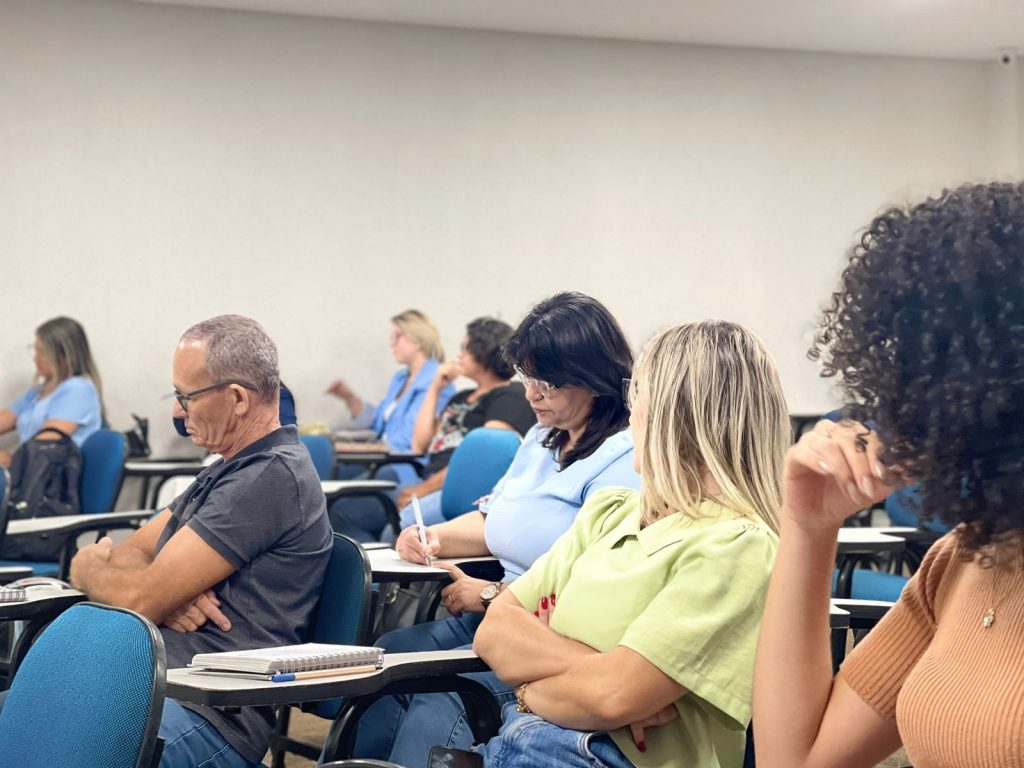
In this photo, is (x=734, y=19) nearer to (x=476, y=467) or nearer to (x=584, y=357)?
(x=476, y=467)

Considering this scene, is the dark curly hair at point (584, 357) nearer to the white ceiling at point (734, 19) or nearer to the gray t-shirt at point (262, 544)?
the gray t-shirt at point (262, 544)

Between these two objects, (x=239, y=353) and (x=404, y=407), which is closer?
(x=239, y=353)

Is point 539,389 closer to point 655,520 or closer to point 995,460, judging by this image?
point 655,520

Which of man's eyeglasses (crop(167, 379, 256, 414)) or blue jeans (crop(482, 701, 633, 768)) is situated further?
man's eyeglasses (crop(167, 379, 256, 414))

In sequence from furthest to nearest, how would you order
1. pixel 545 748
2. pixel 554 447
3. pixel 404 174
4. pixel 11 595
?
1. pixel 404 174
2. pixel 554 447
3. pixel 11 595
4. pixel 545 748

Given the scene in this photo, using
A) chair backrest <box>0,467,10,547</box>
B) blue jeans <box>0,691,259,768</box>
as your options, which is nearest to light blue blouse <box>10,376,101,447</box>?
chair backrest <box>0,467,10,547</box>

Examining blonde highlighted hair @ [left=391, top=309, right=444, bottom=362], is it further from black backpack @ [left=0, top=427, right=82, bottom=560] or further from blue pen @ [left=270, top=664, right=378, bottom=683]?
blue pen @ [left=270, top=664, right=378, bottom=683]

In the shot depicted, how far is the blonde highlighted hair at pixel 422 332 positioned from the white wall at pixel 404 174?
516mm

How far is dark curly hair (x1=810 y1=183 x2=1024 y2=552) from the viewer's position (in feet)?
3.22

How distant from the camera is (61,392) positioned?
585 centimetres

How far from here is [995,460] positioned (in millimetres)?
996

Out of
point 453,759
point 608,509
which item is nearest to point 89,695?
point 453,759

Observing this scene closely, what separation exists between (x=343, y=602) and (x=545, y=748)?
2.30 ft

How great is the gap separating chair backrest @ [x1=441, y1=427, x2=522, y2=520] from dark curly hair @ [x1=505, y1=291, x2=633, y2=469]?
1.32 meters
